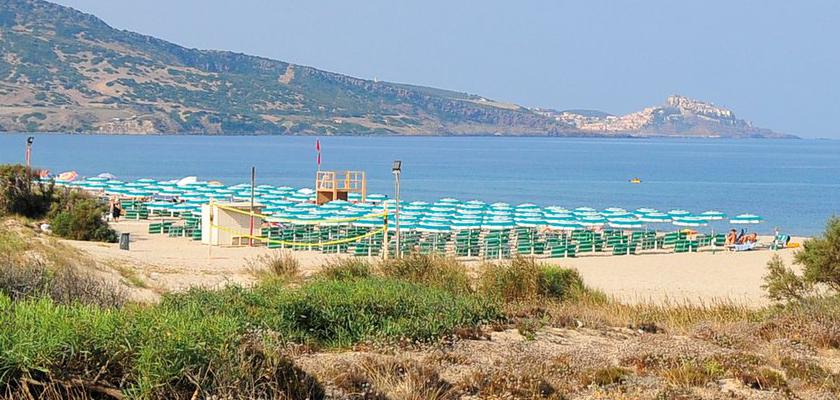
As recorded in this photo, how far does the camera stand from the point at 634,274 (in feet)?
69.2

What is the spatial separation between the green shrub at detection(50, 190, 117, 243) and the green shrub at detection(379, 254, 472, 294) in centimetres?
1356

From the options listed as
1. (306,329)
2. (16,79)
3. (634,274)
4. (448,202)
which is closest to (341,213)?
(448,202)

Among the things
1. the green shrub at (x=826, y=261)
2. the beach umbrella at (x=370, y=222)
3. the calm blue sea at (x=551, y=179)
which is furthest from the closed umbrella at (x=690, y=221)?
the green shrub at (x=826, y=261)

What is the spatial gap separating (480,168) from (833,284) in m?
85.0

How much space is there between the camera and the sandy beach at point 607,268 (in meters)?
13.9

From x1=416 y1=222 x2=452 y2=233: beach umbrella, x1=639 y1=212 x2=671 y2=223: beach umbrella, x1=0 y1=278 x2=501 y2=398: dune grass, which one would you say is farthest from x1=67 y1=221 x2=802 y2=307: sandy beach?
x1=0 y1=278 x2=501 y2=398: dune grass

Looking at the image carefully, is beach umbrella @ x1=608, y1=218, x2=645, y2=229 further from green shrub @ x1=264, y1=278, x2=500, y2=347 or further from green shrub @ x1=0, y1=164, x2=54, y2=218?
green shrub @ x1=264, y1=278, x2=500, y2=347

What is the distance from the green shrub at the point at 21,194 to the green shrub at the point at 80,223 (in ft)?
1.84

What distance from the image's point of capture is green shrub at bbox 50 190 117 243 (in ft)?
74.7

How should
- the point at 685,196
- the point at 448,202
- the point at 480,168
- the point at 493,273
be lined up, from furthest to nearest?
1. the point at 480,168
2. the point at 685,196
3. the point at 448,202
4. the point at 493,273

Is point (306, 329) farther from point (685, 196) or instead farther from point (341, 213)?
point (685, 196)

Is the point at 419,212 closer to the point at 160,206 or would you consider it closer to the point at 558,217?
the point at 558,217

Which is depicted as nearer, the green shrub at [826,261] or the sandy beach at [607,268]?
the green shrub at [826,261]

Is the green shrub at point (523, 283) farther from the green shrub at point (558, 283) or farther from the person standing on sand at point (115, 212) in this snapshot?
the person standing on sand at point (115, 212)
